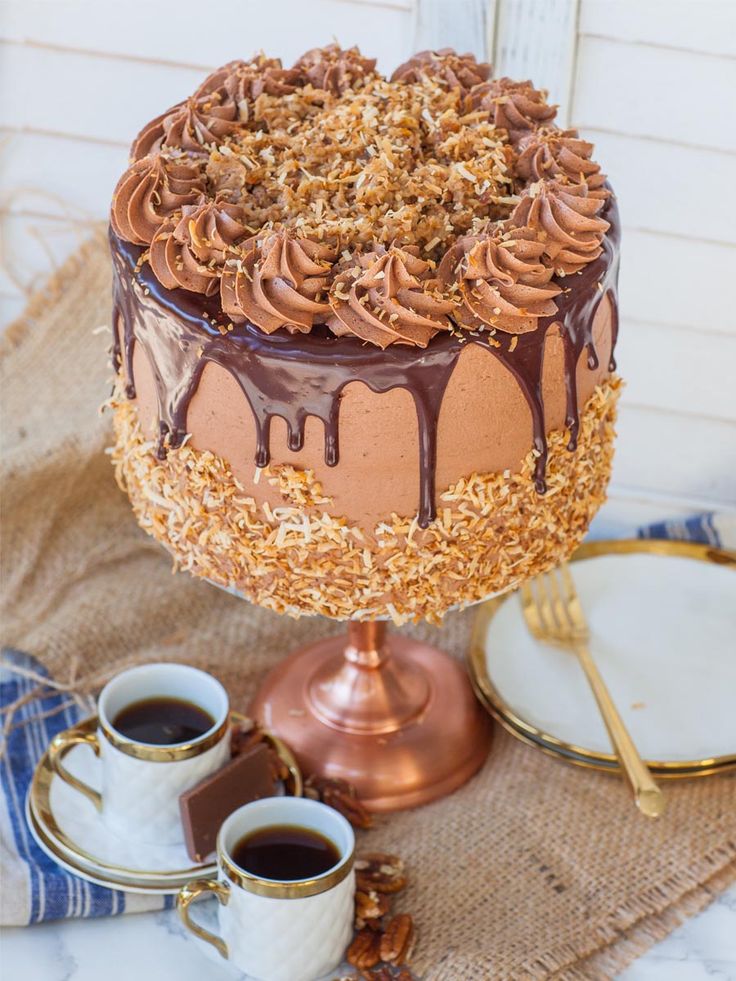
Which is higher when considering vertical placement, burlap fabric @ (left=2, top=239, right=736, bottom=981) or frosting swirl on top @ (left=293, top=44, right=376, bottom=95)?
frosting swirl on top @ (left=293, top=44, right=376, bottom=95)

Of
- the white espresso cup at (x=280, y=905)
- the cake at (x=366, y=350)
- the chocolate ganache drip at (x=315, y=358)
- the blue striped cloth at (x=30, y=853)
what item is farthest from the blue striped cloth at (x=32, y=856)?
the chocolate ganache drip at (x=315, y=358)

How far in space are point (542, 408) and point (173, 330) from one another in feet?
1.11

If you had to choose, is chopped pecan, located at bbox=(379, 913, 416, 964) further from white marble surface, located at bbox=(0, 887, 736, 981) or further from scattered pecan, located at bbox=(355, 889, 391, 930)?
white marble surface, located at bbox=(0, 887, 736, 981)

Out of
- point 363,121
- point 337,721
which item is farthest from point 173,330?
point 337,721

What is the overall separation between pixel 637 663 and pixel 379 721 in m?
0.34

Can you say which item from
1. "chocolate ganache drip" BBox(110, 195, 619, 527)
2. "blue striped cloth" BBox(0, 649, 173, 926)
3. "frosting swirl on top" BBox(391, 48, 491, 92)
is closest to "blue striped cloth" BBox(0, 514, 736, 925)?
A: "blue striped cloth" BBox(0, 649, 173, 926)

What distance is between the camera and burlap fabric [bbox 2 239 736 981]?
4.33ft

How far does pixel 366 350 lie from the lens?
1.11 meters

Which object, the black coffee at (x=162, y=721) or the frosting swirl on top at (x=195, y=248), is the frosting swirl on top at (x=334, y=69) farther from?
the black coffee at (x=162, y=721)

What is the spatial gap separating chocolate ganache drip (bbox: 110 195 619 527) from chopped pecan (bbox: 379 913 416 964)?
422mm

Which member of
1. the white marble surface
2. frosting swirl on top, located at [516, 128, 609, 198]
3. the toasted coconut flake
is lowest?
the white marble surface

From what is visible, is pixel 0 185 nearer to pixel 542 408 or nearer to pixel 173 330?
pixel 173 330

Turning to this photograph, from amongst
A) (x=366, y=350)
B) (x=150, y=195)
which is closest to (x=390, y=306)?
(x=366, y=350)

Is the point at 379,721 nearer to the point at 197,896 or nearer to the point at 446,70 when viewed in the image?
the point at 197,896
